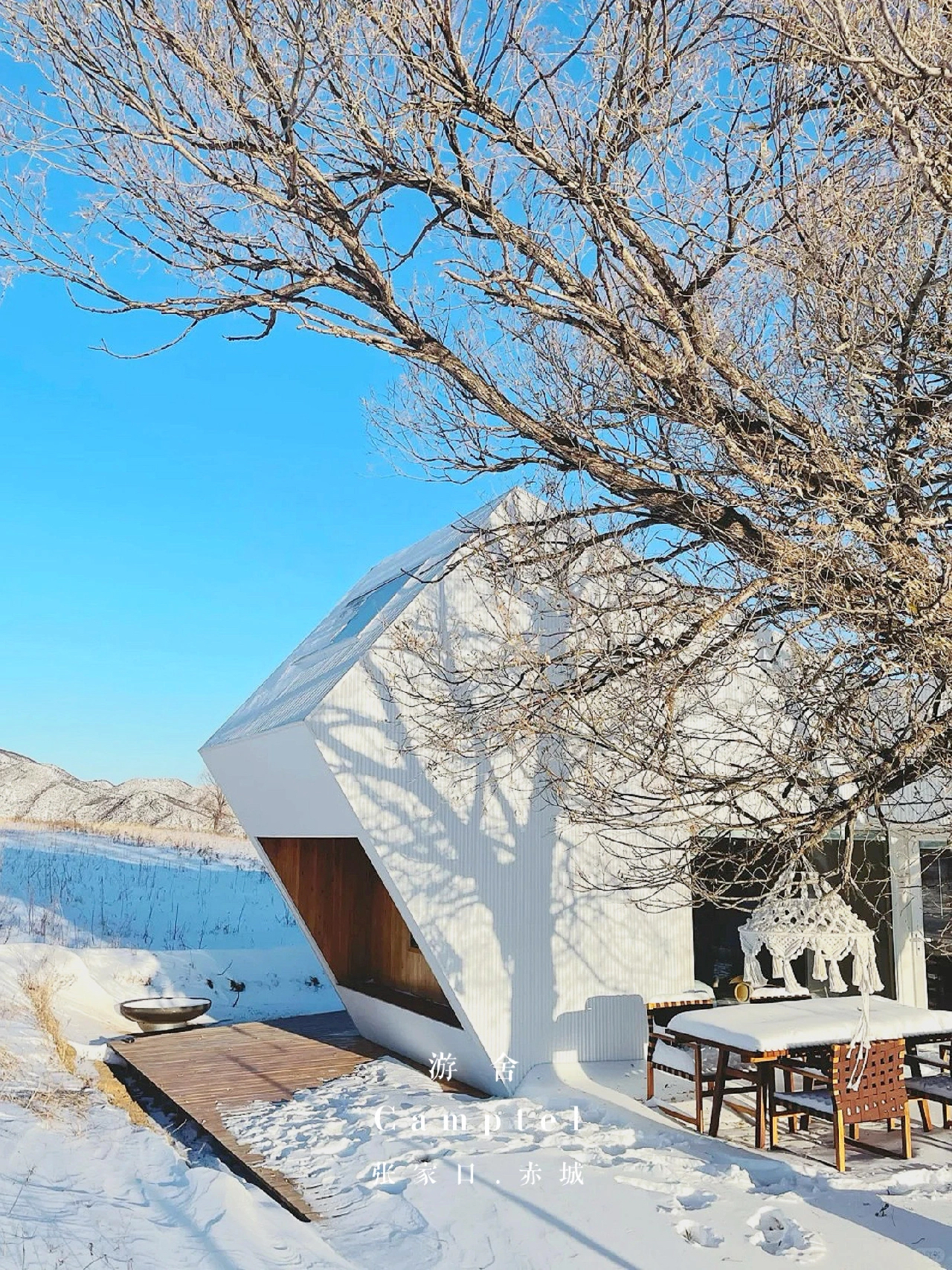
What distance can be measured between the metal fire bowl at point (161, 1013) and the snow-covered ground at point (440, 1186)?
1205 millimetres

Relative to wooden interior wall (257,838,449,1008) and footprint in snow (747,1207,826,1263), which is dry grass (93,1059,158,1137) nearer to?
wooden interior wall (257,838,449,1008)

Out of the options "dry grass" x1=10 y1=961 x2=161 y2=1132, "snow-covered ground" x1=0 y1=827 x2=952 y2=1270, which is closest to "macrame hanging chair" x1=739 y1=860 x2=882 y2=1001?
"snow-covered ground" x1=0 y1=827 x2=952 y2=1270

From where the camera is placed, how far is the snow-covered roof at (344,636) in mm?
8375

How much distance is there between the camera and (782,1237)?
486 cm

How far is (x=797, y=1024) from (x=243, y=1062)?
5.29 m

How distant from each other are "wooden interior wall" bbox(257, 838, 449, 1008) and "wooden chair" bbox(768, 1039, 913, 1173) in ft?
17.4

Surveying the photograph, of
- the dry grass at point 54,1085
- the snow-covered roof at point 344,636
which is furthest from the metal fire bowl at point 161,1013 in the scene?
the snow-covered roof at point 344,636

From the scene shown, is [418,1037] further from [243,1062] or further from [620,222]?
[620,222]

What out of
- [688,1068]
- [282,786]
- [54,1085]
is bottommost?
[54,1085]

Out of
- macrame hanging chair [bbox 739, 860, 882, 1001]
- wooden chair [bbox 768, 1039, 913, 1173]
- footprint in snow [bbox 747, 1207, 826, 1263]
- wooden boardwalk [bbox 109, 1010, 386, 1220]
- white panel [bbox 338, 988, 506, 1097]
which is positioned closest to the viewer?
footprint in snow [bbox 747, 1207, 826, 1263]

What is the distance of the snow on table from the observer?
6.16 meters

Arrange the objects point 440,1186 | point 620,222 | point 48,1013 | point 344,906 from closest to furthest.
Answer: point 620,222, point 440,1186, point 48,1013, point 344,906

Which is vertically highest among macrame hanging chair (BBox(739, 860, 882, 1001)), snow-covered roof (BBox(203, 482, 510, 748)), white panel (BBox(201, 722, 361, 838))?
snow-covered roof (BBox(203, 482, 510, 748))

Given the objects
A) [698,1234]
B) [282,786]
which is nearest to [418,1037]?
[282,786]
